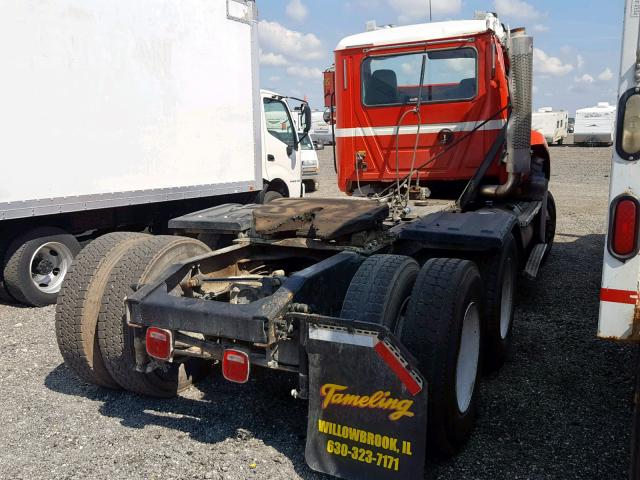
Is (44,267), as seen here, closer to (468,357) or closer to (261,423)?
(261,423)

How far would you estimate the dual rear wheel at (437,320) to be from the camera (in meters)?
2.92

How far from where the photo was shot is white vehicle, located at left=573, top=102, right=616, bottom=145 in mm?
31422

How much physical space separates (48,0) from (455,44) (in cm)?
402

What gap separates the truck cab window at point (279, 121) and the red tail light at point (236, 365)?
23.1ft

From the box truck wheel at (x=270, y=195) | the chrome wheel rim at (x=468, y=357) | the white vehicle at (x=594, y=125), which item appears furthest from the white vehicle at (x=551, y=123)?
the chrome wheel rim at (x=468, y=357)

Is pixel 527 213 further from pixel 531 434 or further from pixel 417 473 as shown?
pixel 417 473

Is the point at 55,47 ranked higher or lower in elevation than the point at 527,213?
higher

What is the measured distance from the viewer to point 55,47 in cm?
590

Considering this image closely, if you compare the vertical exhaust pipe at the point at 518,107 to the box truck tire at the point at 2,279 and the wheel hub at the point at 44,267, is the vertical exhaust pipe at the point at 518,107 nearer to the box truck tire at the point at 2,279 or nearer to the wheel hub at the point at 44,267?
the wheel hub at the point at 44,267

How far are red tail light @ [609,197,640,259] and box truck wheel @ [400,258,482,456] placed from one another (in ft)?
2.92

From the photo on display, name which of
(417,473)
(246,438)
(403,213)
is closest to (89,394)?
(246,438)

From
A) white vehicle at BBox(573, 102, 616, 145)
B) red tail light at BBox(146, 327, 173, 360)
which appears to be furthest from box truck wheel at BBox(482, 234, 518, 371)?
white vehicle at BBox(573, 102, 616, 145)

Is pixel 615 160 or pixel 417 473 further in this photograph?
pixel 417 473

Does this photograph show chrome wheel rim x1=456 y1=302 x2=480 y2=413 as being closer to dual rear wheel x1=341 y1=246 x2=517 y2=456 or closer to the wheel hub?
→ dual rear wheel x1=341 y1=246 x2=517 y2=456
